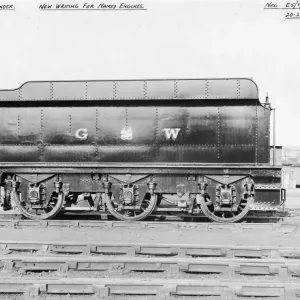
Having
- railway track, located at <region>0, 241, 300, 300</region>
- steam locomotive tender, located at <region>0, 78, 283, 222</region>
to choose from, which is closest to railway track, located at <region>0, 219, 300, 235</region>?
steam locomotive tender, located at <region>0, 78, 283, 222</region>

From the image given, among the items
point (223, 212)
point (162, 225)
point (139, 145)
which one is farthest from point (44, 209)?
point (223, 212)

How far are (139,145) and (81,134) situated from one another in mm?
1587

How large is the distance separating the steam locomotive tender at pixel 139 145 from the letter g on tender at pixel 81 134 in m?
0.01

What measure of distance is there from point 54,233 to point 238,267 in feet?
15.0

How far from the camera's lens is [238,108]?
9547 millimetres

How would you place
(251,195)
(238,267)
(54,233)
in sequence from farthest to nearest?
(251,195), (54,233), (238,267)

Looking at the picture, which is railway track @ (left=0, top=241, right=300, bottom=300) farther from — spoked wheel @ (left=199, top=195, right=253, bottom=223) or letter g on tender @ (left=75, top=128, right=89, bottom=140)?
letter g on tender @ (left=75, top=128, right=89, bottom=140)

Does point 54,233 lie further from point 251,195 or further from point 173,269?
point 251,195

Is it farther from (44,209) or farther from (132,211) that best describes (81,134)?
(132,211)

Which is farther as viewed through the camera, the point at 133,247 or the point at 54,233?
the point at 54,233

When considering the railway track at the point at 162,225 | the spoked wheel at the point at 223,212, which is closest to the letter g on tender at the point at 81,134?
the railway track at the point at 162,225

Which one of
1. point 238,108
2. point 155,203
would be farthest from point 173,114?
point 155,203

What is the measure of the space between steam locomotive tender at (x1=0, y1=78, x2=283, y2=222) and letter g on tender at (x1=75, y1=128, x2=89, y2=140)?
0.01 metres

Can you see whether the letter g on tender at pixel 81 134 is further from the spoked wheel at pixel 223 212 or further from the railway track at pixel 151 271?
the railway track at pixel 151 271
